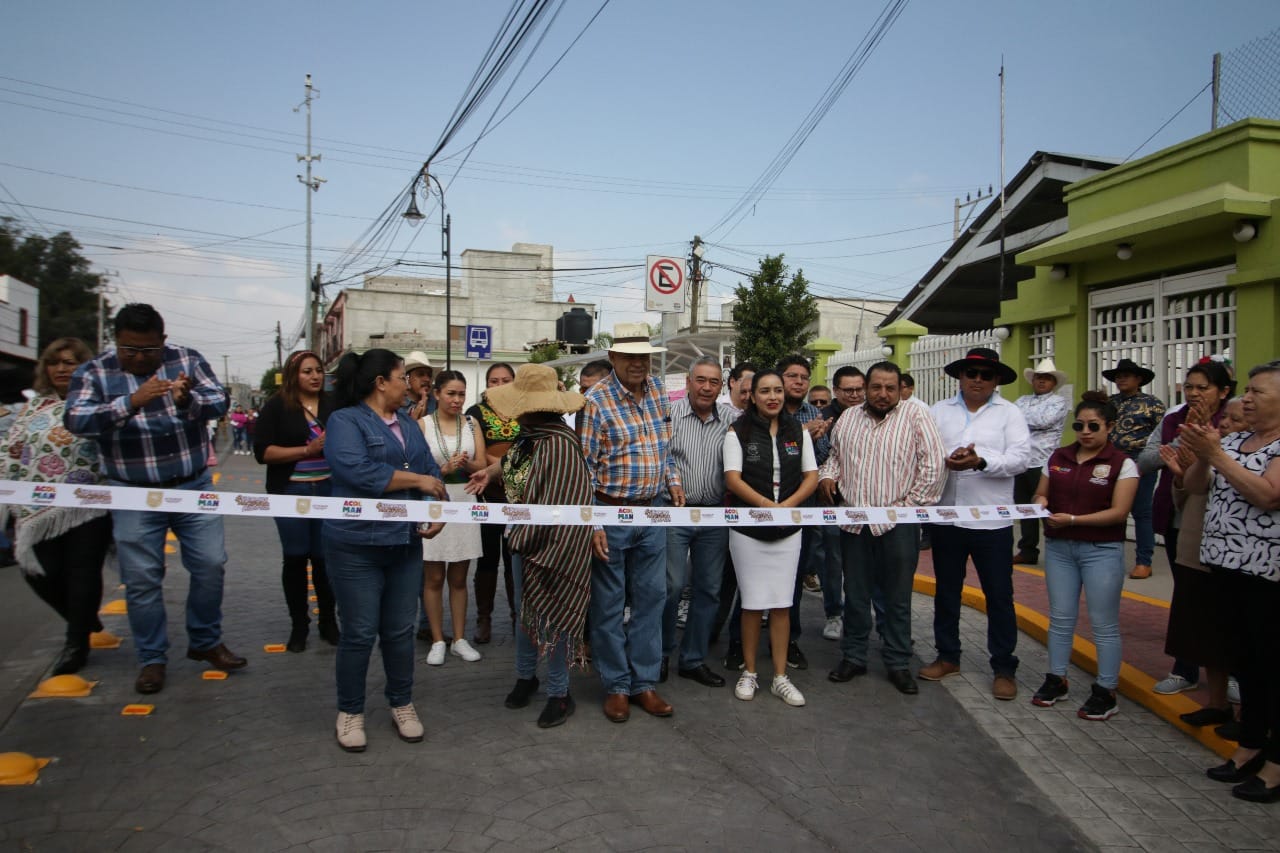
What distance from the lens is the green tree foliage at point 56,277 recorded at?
45250 millimetres

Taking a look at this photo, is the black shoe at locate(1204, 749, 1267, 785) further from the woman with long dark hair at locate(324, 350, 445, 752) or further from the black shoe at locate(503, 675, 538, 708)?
the woman with long dark hair at locate(324, 350, 445, 752)

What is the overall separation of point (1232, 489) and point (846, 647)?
235 cm

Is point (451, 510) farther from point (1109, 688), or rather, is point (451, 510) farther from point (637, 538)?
point (1109, 688)

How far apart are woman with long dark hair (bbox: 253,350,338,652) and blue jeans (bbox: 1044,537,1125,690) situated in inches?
179

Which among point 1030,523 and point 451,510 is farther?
point 1030,523

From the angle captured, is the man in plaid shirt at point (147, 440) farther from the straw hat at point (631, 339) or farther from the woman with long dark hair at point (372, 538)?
the straw hat at point (631, 339)

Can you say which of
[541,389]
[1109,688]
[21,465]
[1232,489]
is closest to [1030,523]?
[1109,688]

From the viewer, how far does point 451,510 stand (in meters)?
4.48

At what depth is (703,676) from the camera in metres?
5.35

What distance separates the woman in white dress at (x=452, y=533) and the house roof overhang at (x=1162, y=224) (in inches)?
290

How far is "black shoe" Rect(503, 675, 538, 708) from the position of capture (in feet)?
15.7

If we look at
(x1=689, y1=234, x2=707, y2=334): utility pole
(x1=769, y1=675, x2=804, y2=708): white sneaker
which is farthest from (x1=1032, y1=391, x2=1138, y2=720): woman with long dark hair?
(x1=689, y1=234, x2=707, y2=334): utility pole

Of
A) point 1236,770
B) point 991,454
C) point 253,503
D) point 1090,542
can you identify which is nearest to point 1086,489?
point 1090,542

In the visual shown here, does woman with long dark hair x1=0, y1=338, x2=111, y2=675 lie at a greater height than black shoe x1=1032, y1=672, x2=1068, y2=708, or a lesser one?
greater
